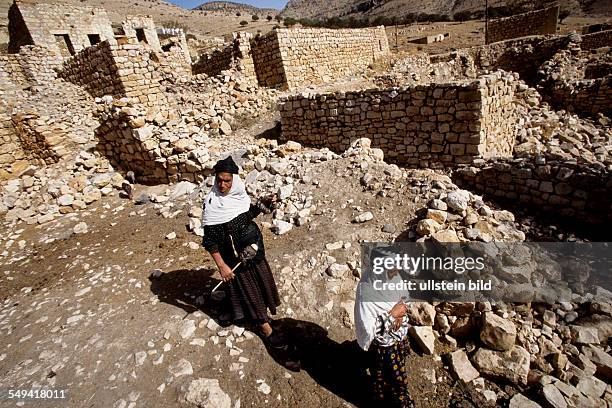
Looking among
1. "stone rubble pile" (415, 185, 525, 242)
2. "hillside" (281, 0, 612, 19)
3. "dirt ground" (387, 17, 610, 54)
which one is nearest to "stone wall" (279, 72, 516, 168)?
"stone rubble pile" (415, 185, 525, 242)

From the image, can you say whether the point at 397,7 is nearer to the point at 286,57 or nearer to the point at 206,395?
the point at 286,57

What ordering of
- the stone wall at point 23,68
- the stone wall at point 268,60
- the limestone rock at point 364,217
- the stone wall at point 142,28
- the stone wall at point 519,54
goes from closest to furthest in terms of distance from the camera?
the limestone rock at point 364,217
the stone wall at point 23,68
the stone wall at point 268,60
the stone wall at point 519,54
the stone wall at point 142,28

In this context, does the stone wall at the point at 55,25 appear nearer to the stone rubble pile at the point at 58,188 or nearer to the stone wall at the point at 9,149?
the stone wall at the point at 9,149

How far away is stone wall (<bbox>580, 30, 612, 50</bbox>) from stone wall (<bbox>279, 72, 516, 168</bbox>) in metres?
12.0

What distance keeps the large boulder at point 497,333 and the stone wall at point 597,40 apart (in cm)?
1803

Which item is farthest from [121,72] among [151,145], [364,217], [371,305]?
[371,305]

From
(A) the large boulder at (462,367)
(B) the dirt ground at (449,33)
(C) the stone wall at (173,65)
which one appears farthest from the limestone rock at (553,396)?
(B) the dirt ground at (449,33)

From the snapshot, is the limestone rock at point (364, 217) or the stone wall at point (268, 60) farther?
the stone wall at point (268, 60)

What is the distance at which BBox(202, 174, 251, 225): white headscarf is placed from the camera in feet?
9.41

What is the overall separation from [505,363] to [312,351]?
5.68 feet

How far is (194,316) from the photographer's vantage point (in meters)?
3.37

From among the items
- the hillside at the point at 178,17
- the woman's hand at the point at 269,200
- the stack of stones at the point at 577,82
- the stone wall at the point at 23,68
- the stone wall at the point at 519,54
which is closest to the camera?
the woman's hand at the point at 269,200

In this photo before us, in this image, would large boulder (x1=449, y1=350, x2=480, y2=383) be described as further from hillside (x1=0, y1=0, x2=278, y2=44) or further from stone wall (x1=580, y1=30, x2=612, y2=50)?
hillside (x1=0, y1=0, x2=278, y2=44)

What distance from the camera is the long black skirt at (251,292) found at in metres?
3.02
